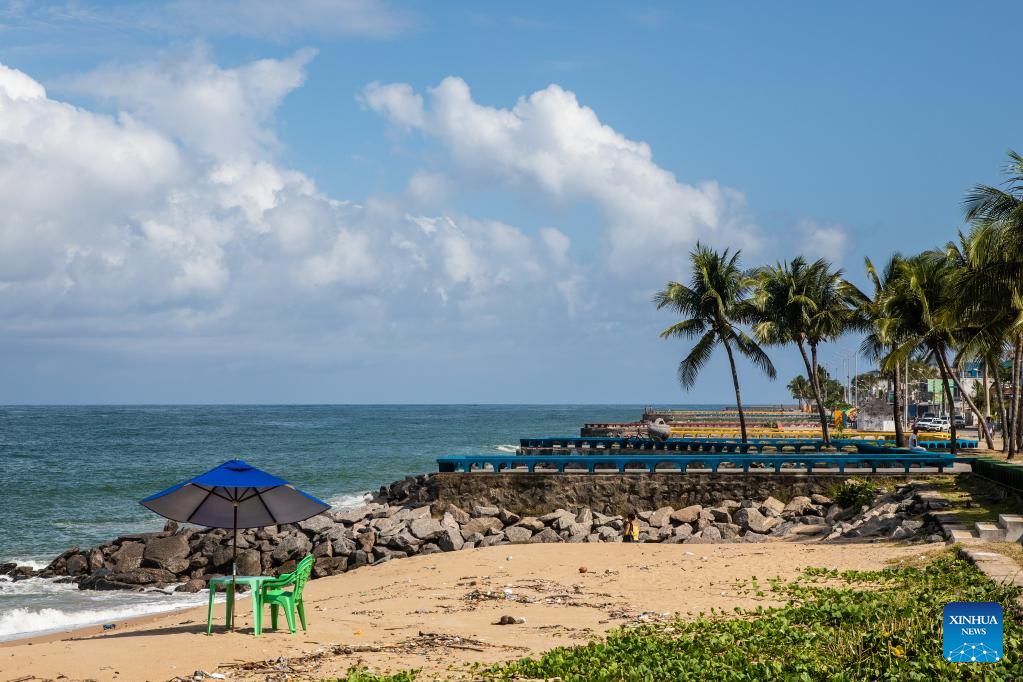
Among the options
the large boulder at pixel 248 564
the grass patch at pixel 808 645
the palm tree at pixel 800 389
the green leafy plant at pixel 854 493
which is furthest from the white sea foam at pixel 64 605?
the palm tree at pixel 800 389

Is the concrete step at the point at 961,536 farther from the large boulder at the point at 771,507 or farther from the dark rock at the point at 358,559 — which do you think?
the dark rock at the point at 358,559

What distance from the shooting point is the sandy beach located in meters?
11.4

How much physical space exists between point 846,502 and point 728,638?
717 inches

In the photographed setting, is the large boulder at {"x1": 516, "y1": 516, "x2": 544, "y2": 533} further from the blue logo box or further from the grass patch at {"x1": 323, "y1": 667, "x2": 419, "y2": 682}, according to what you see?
the blue logo box

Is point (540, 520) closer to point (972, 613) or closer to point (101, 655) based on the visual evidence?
point (101, 655)

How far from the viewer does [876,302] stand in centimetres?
4219

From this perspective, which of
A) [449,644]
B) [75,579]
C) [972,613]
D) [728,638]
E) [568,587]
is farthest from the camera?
[75,579]

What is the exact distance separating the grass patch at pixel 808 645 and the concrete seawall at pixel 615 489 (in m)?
16.2

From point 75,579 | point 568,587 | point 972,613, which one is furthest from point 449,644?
point 75,579

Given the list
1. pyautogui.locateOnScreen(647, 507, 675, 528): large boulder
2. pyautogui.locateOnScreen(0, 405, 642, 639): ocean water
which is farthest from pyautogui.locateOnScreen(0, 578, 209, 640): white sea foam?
pyautogui.locateOnScreen(647, 507, 675, 528): large boulder

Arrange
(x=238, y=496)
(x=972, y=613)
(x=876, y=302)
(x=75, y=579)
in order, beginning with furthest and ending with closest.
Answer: (x=876, y=302)
(x=75, y=579)
(x=238, y=496)
(x=972, y=613)

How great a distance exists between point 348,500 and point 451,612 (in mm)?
31401

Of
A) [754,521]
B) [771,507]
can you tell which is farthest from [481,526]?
[771,507]

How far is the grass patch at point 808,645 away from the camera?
31.8 ft
